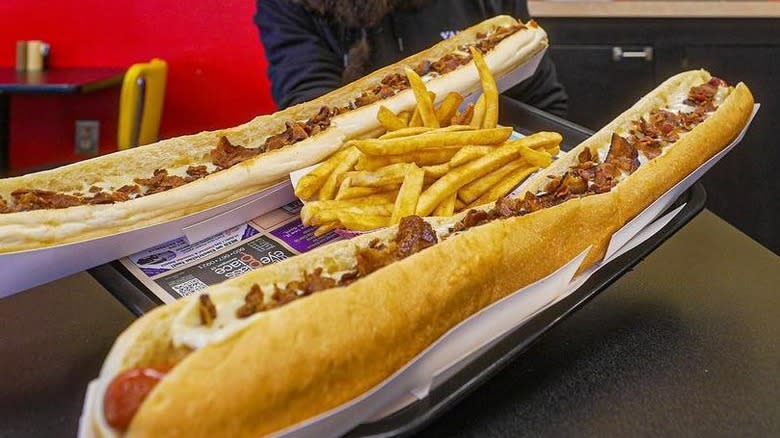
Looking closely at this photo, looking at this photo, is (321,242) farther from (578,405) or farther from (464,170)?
(578,405)

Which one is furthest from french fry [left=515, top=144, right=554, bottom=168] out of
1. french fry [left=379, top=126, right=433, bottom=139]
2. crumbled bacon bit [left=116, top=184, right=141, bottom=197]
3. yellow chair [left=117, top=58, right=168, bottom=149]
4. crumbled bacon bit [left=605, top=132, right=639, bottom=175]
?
yellow chair [left=117, top=58, right=168, bottom=149]

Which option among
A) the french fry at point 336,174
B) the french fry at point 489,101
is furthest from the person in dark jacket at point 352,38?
the french fry at point 336,174

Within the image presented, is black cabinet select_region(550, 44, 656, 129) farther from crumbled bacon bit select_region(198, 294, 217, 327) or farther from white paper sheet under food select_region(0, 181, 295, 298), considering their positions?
crumbled bacon bit select_region(198, 294, 217, 327)

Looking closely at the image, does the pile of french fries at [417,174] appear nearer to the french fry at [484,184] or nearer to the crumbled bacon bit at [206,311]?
the french fry at [484,184]

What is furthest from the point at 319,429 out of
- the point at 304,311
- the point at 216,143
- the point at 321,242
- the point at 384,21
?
the point at 384,21

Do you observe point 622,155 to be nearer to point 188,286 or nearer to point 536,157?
point 536,157

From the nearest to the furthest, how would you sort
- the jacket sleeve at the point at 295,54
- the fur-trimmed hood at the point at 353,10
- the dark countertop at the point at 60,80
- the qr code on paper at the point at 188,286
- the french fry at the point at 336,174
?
the qr code on paper at the point at 188,286
the french fry at the point at 336,174
the fur-trimmed hood at the point at 353,10
the jacket sleeve at the point at 295,54
the dark countertop at the point at 60,80

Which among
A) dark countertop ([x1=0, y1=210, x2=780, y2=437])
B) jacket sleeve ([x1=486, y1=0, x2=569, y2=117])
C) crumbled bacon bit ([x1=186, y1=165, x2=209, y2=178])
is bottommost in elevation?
jacket sleeve ([x1=486, y1=0, x2=569, y2=117])

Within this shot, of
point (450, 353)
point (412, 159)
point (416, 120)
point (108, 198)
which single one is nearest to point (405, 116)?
point (416, 120)
